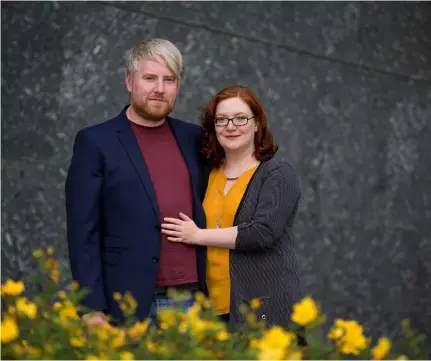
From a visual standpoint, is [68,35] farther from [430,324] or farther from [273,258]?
[430,324]

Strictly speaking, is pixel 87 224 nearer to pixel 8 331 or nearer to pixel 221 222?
pixel 221 222

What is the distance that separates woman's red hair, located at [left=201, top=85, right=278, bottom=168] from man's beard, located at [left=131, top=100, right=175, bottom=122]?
0.17 metres

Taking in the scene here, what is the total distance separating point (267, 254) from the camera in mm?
3516

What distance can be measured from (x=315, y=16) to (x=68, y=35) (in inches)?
58.5

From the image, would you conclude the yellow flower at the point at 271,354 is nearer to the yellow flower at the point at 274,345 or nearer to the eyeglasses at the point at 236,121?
the yellow flower at the point at 274,345

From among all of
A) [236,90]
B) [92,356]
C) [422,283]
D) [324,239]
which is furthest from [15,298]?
[422,283]

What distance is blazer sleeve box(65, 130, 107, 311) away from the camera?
3.41m

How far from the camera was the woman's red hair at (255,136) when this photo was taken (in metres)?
3.61

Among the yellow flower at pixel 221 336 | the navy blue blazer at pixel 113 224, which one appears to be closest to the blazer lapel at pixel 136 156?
the navy blue blazer at pixel 113 224

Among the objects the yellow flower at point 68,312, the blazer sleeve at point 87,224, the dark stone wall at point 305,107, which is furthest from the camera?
the dark stone wall at point 305,107

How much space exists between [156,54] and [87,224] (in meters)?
0.64

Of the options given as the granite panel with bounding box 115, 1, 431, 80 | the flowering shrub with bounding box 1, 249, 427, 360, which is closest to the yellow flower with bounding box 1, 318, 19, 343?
the flowering shrub with bounding box 1, 249, 427, 360

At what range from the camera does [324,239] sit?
557 centimetres

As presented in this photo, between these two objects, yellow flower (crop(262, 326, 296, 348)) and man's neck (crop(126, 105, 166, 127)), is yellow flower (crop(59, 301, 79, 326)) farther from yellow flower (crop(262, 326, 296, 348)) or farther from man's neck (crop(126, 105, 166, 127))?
man's neck (crop(126, 105, 166, 127))
